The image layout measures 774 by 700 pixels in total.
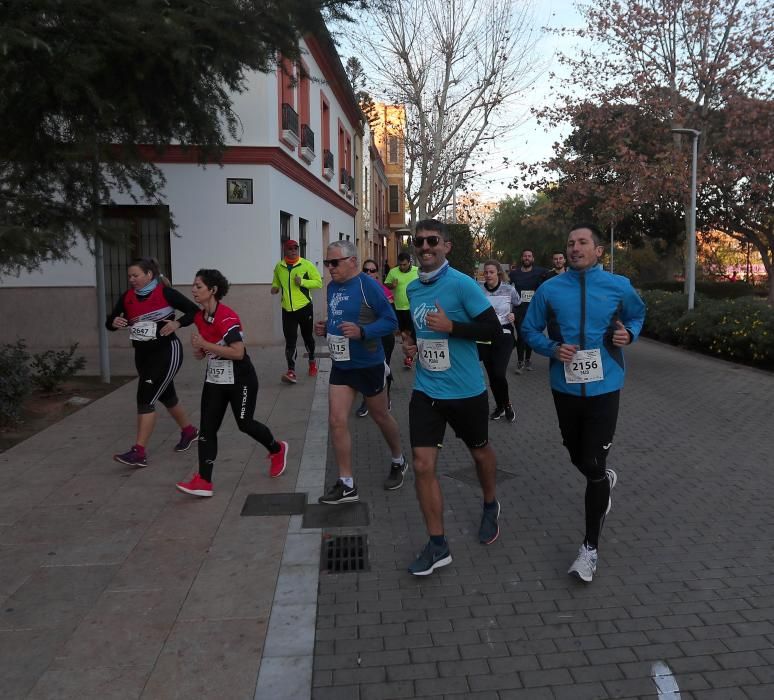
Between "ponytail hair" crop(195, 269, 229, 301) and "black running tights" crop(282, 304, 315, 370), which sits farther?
"black running tights" crop(282, 304, 315, 370)

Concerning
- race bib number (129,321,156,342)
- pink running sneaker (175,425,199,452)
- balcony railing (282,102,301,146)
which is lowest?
pink running sneaker (175,425,199,452)

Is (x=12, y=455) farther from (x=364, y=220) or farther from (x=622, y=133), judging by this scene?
(x=364, y=220)

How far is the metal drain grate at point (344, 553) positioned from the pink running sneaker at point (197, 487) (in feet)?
3.67

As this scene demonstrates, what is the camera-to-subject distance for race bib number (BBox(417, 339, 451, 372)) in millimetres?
3898

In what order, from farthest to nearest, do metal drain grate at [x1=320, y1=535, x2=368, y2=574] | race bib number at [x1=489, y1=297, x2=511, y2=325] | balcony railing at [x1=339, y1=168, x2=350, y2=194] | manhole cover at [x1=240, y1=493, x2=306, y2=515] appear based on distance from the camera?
balcony railing at [x1=339, y1=168, x2=350, y2=194] → race bib number at [x1=489, y1=297, x2=511, y2=325] → manhole cover at [x1=240, y1=493, x2=306, y2=515] → metal drain grate at [x1=320, y1=535, x2=368, y2=574]

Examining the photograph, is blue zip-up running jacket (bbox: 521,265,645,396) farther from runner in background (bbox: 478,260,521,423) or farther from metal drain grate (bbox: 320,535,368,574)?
runner in background (bbox: 478,260,521,423)

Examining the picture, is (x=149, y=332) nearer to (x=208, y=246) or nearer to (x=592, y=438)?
(x=592, y=438)

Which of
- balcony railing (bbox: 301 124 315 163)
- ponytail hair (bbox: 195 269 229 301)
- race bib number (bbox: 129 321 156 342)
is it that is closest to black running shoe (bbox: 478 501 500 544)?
ponytail hair (bbox: 195 269 229 301)

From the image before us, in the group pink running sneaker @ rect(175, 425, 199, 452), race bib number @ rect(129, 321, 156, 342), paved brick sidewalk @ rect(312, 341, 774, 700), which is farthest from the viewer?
pink running sneaker @ rect(175, 425, 199, 452)

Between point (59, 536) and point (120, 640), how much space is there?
4.90 feet

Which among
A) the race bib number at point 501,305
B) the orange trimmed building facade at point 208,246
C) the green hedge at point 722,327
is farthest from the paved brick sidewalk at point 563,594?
the orange trimmed building facade at point 208,246

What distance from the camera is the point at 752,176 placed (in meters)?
20.8

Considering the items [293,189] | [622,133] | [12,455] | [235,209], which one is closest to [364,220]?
[622,133]

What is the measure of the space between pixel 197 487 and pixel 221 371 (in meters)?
0.85
